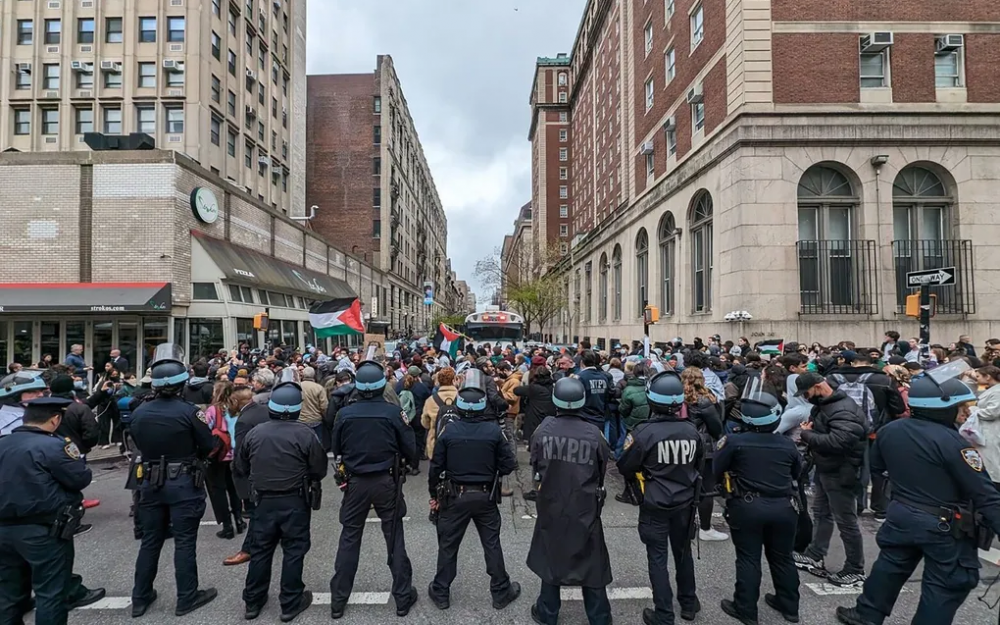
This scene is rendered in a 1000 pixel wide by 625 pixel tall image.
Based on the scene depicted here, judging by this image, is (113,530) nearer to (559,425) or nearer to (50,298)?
(559,425)

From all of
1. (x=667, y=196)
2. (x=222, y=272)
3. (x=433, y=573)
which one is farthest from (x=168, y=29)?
(x=433, y=573)

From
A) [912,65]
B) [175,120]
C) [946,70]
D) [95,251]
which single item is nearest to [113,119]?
[175,120]

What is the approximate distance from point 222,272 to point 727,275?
18526 mm

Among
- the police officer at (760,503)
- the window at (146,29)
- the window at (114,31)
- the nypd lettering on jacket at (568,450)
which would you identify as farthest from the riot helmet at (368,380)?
the window at (114,31)

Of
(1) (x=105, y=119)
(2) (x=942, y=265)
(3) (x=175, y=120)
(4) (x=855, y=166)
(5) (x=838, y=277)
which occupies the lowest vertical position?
(5) (x=838, y=277)

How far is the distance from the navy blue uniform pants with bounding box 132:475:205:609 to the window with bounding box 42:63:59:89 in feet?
114

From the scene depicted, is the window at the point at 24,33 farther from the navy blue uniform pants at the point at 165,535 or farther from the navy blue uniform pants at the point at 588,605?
the navy blue uniform pants at the point at 588,605

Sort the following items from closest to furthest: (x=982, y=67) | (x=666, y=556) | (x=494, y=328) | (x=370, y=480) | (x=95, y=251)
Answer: (x=666, y=556)
(x=370, y=480)
(x=95, y=251)
(x=982, y=67)
(x=494, y=328)

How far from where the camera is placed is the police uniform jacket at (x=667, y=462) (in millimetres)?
3838

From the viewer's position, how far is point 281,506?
3984 mm

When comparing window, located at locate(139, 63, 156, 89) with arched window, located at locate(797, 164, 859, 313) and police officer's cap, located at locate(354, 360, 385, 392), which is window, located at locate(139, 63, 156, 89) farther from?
arched window, located at locate(797, 164, 859, 313)

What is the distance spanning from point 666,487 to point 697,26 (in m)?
22.9

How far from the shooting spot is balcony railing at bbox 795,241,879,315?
16.2m

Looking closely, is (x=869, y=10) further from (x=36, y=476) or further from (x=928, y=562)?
(x=36, y=476)
